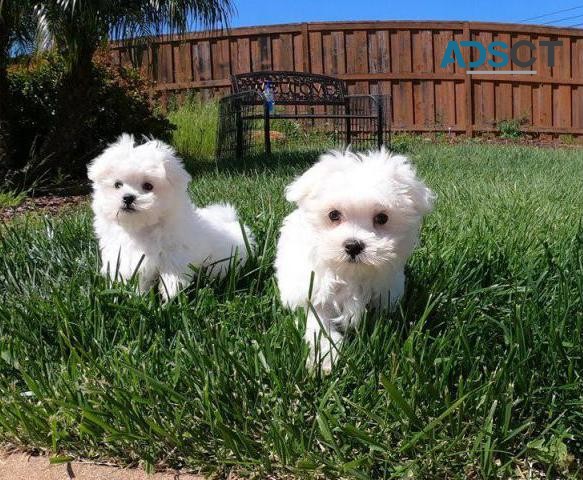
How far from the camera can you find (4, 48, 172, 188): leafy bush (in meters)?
8.22

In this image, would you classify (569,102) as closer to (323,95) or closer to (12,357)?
(323,95)

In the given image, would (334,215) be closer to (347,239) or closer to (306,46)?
(347,239)

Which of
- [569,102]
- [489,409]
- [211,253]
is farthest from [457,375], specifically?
[569,102]

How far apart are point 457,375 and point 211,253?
144 centimetres

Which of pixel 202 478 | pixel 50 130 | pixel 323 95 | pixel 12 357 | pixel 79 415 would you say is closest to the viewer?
pixel 202 478

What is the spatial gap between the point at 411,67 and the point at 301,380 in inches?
593

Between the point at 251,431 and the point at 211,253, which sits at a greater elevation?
the point at 211,253

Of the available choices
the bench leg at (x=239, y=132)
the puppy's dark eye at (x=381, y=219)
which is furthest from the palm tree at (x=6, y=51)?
the puppy's dark eye at (x=381, y=219)

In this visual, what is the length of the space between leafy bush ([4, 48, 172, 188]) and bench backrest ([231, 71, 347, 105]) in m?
1.44

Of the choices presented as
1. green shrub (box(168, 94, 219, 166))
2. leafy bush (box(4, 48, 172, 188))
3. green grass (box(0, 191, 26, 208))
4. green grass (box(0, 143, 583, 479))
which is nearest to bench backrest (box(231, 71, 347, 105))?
leafy bush (box(4, 48, 172, 188))

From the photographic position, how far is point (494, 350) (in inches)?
97.5

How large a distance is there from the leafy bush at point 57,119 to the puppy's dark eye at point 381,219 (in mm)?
5949

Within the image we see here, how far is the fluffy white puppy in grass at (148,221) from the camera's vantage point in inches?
120

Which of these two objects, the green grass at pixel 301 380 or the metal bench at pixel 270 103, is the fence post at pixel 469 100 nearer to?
the metal bench at pixel 270 103
